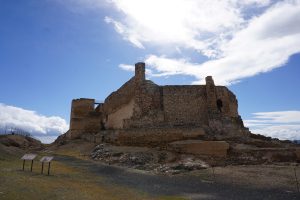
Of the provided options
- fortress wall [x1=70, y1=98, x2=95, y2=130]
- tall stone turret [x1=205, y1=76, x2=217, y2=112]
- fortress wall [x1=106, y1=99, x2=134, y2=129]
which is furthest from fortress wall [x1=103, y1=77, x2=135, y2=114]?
tall stone turret [x1=205, y1=76, x2=217, y2=112]

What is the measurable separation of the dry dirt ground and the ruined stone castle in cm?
505

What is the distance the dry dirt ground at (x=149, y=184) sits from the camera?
30.3ft

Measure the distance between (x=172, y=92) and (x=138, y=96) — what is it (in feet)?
8.88

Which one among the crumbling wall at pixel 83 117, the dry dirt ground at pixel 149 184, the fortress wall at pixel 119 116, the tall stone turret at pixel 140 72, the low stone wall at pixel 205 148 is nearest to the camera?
the dry dirt ground at pixel 149 184

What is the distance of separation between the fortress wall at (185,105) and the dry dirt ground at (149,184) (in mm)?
7901

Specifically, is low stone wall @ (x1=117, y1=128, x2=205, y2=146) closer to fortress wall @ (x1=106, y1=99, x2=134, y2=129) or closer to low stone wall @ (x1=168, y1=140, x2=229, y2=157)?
low stone wall @ (x1=168, y1=140, x2=229, y2=157)

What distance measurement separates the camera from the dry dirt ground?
924 centimetres

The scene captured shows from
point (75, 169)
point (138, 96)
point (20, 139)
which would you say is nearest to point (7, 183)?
point (75, 169)

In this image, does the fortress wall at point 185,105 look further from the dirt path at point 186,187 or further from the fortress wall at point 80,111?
the fortress wall at point 80,111

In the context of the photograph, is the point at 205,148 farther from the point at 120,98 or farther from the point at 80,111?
the point at 80,111

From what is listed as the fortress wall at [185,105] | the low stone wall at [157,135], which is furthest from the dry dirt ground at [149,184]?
the fortress wall at [185,105]

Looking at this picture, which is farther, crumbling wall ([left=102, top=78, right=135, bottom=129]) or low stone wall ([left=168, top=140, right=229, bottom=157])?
crumbling wall ([left=102, top=78, right=135, bottom=129])

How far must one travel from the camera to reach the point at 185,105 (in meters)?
24.0

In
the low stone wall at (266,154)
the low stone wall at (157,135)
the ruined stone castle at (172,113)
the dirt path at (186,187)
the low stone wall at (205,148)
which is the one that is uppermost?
the ruined stone castle at (172,113)
